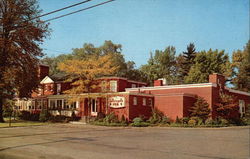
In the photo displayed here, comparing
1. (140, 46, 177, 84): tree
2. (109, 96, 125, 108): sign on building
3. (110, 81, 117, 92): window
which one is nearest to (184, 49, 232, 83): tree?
(140, 46, 177, 84): tree

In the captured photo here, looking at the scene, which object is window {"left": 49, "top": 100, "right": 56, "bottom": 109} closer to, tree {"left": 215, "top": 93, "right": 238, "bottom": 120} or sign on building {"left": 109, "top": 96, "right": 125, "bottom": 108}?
sign on building {"left": 109, "top": 96, "right": 125, "bottom": 108}

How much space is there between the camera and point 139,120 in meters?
30.5

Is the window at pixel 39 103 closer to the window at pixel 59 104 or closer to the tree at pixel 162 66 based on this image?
the window at pixel 59 104

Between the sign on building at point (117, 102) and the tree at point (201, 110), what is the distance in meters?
7.73

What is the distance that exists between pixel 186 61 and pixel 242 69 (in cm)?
1452

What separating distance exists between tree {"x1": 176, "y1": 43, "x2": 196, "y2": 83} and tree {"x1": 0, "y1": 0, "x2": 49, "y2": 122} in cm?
3800

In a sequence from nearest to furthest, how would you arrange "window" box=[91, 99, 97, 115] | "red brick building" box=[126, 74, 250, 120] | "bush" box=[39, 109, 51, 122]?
1. "red brick building" box=[126, 74, 250, 120]
2. "window" box=[91, 99, 97, 115]
3. "bush" box=[39, 109, 51, 122]

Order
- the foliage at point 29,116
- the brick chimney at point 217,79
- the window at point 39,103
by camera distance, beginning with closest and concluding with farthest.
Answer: the brick chimney at point 217,79 → the foliage at point 29,116 → the window at point 39,103

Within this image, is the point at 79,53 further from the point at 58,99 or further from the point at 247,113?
the point at 247,113

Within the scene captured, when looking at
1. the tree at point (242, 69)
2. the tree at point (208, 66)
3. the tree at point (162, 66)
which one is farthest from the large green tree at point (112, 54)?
the tree at point (242, 69)

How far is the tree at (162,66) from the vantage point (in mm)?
66062

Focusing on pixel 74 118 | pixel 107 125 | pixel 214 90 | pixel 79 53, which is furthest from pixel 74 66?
pixel 79 53

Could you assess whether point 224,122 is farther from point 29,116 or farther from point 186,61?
point 186,61

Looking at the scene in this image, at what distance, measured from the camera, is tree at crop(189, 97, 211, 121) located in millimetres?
31516
